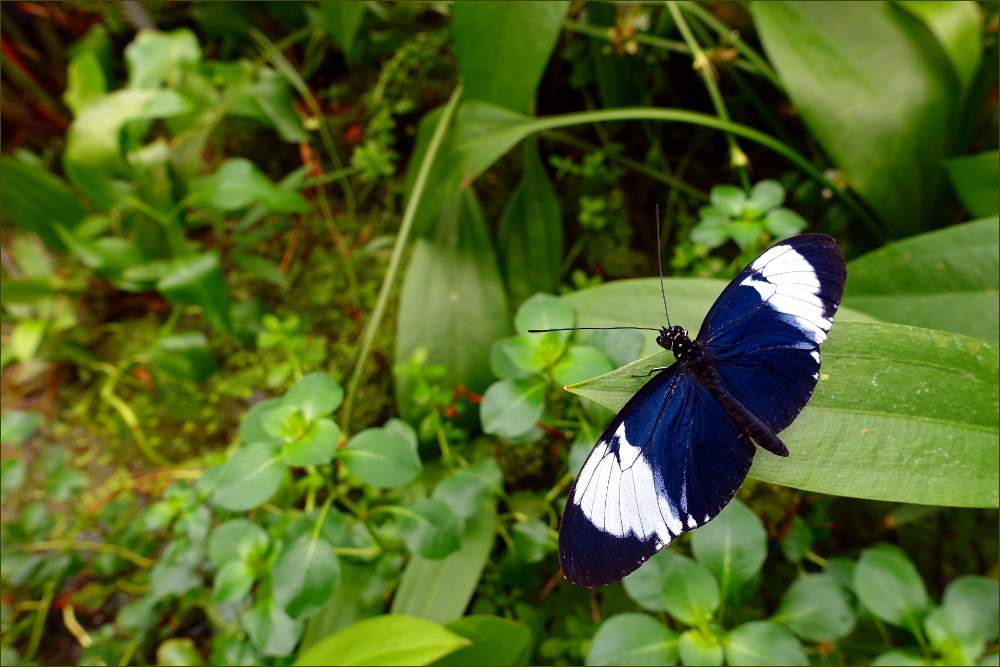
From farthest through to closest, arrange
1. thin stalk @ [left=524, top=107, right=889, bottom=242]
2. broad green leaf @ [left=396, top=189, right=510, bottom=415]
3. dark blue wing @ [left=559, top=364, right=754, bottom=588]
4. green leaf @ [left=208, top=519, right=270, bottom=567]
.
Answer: broad green leaf @ [left=396, top=189, right=510, bottom=415] → thin stalk @ [left=524, top=107, right=889, bottom=242] → green leaf @ [left=208, top=519, right=270, bottom=567] → dark blue wing @ [left=559, top=364, right=754, bottom=588]

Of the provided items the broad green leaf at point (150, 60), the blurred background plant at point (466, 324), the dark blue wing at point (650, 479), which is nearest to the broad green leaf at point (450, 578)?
the blurred background plant at point (466, 324)

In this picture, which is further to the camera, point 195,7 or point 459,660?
point 195,7

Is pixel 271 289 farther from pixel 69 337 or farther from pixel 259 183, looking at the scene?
pixel 69 337

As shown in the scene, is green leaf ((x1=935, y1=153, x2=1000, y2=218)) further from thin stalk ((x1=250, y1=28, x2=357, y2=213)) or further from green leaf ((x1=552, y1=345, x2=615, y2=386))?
thin stalk ((x1=250, y1=28, x2=357, y2=213))

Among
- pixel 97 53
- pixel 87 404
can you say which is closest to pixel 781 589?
pixel 87 404

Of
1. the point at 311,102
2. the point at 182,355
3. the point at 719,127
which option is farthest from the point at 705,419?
the point at 311,102

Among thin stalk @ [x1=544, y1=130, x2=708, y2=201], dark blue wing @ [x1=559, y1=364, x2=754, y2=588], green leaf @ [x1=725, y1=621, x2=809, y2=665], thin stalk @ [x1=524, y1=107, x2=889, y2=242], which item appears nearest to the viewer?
dark blue wing @ [x1=559, y1=364, x2=754, y2=588]

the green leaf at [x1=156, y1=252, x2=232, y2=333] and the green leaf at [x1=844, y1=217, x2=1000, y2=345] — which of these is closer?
the green leaf at [x1=844, y1=217, x2=1000, y2=345]

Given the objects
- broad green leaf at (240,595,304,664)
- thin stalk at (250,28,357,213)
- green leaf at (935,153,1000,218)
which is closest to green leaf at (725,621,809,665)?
broad green leaf at (240,595,304,664)
